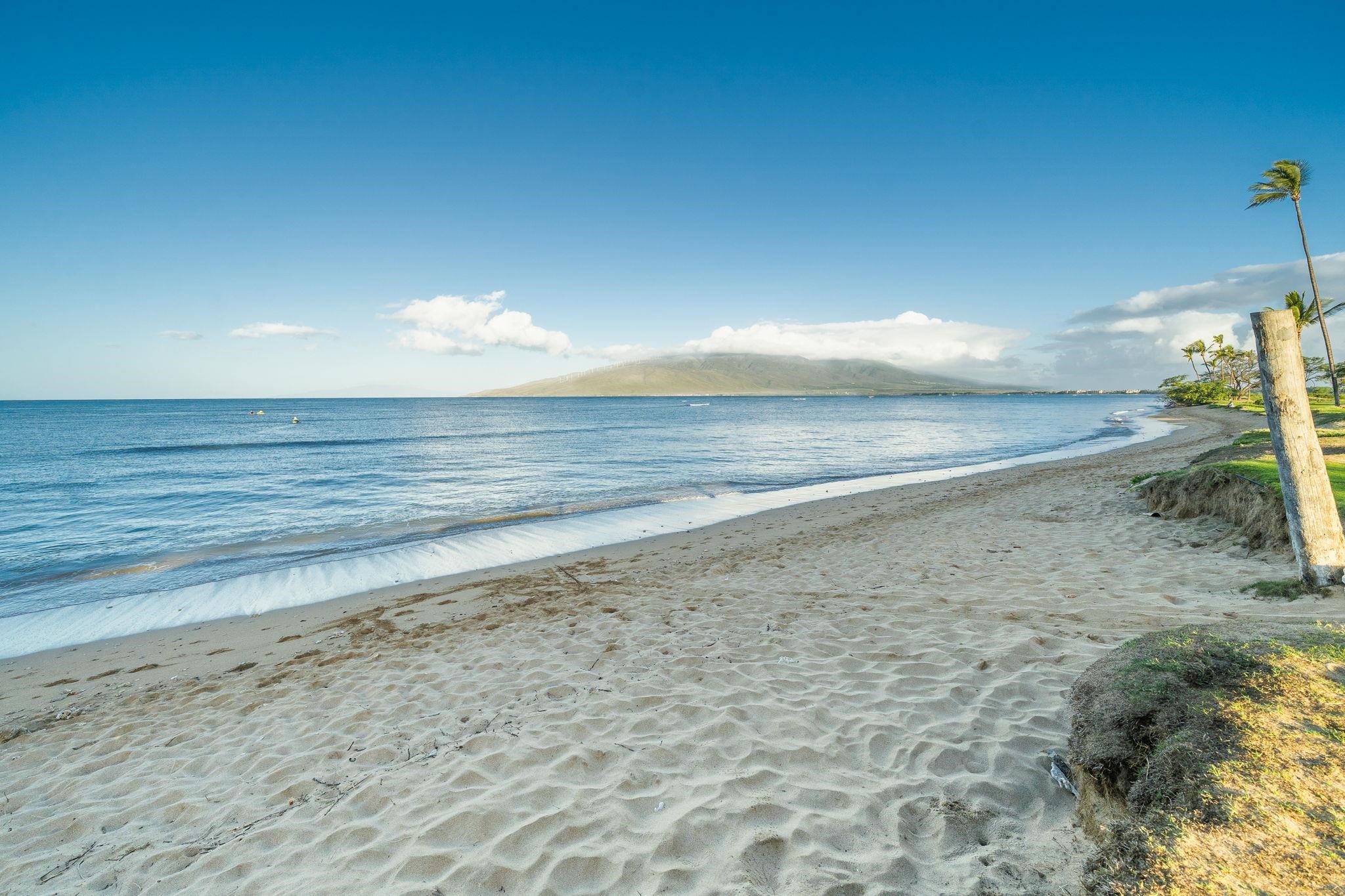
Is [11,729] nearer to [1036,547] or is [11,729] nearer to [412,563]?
[412,563]

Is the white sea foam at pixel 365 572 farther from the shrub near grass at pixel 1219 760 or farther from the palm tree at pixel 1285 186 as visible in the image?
the palm tree at pixel 1285 186

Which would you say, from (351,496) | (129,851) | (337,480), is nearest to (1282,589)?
(129,851)

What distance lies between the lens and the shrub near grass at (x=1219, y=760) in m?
2.17

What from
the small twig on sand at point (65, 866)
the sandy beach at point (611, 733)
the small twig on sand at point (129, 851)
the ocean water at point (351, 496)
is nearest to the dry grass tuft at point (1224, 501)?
the sandy beach at point (611, 733)

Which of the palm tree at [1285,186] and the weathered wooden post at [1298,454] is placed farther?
the palm tree at [1285,186]

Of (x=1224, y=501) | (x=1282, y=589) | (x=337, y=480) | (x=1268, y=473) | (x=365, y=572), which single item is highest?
(x=337, y=480)

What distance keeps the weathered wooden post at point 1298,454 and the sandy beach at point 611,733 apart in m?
0.62

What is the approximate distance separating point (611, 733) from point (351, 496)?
68.0 ft

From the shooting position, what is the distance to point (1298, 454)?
545 cm

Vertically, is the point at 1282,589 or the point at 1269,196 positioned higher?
the point at 1269,196

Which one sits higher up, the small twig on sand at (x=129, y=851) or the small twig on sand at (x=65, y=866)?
the small twig on sand at (x=65, y=866)

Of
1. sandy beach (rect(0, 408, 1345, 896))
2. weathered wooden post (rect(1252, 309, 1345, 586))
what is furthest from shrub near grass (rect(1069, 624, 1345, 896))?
weathered wooden post (rect(1252, 309, 1345, 586))

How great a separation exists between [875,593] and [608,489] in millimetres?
15381

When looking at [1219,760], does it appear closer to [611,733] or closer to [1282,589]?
[611,733]
